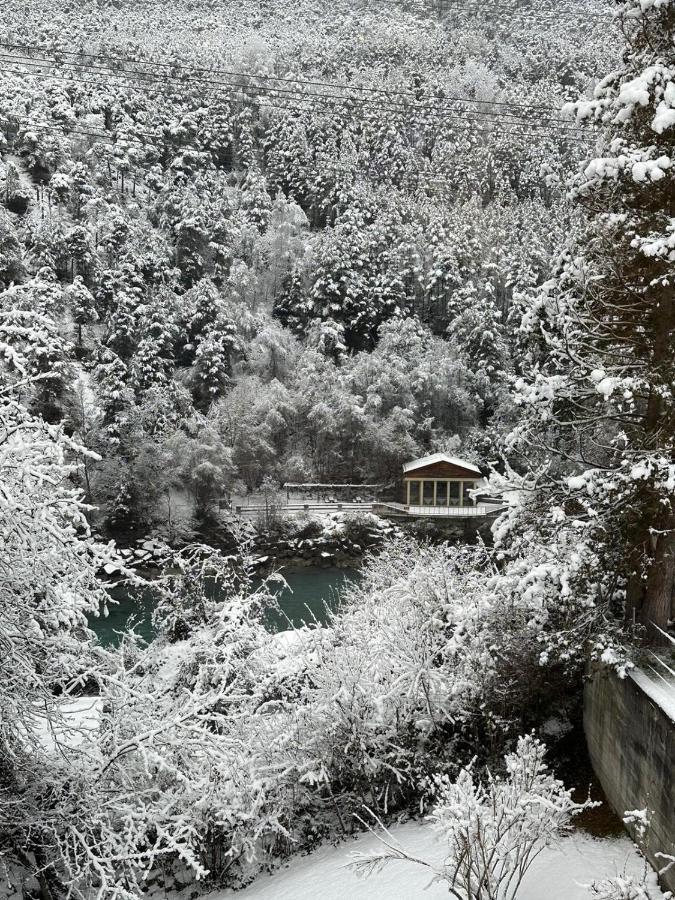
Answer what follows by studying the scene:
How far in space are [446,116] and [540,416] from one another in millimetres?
78743

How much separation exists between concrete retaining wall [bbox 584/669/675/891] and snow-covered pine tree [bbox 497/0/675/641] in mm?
1082

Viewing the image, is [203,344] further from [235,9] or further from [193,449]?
[235,9]

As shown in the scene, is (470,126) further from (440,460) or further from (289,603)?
(289,603)

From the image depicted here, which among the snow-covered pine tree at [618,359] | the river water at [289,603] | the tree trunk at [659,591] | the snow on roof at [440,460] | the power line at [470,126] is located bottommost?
the river water at [289,603]

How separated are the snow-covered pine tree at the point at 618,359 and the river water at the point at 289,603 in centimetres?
1321

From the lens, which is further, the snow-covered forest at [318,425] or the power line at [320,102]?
the power line at [320,102]

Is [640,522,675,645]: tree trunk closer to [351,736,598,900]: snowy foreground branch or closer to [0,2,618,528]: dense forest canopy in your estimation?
[351,736,598,900]: snowy foreground branch

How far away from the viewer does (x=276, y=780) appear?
31.1 ft

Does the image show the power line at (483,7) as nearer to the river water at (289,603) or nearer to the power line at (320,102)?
the power line at (320,102)

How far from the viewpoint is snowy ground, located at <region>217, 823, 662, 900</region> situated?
7211 millimetres

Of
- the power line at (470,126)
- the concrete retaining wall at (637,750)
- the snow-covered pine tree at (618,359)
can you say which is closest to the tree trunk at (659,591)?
the snow-covered pine tree at (618,359)

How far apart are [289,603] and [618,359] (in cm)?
1993

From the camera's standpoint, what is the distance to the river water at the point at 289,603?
23.3 metres

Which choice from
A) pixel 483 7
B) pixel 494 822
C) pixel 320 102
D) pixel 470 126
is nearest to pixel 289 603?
pixel 494 822
